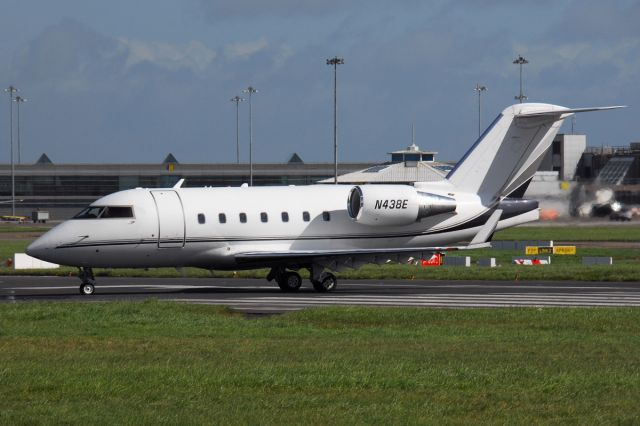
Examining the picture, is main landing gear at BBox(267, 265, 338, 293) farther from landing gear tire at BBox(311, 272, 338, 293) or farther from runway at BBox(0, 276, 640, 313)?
runway at BBox(0, 276, 640, 313)

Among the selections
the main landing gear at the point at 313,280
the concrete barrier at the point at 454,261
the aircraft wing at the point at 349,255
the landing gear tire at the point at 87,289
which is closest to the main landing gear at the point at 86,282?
the landing gear tire at the point at 87,289

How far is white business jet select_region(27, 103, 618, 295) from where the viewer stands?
3347 cm

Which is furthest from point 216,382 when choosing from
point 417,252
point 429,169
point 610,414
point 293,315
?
point 429,169

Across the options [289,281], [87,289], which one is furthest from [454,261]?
[87,289]

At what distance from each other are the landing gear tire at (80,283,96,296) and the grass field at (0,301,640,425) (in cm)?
839

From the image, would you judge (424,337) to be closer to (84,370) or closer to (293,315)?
(293,315)

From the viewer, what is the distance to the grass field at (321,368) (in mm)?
12445

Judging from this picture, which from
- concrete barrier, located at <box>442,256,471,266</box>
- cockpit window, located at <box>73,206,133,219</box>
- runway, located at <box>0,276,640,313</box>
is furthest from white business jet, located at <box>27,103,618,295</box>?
concrete barrier, located at <box>442,256,471,266</box>

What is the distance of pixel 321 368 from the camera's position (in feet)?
51.6

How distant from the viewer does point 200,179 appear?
153 m

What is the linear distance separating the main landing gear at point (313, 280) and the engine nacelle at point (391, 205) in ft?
6.73

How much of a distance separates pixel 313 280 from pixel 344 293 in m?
1.15

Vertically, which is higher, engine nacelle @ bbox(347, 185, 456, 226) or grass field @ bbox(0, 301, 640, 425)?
engine nacelle @ bbox(347, 185, 456, 226)

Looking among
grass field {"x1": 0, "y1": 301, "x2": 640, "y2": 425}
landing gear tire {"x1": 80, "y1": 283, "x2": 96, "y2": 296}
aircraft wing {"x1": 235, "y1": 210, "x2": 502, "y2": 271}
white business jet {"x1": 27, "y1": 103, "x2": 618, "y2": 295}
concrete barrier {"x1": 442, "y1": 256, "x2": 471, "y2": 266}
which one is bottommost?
concrete barrier {"x1": 442, "y1": 256, "x2": 471, "y2": 266}
